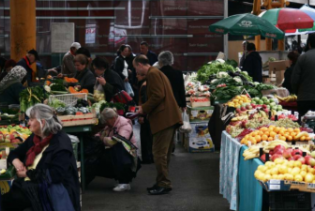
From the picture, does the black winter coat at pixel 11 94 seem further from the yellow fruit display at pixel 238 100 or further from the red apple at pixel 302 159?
the red apple at pixel 302 159

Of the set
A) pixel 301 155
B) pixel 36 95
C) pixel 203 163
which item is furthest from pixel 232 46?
pixel 301 155

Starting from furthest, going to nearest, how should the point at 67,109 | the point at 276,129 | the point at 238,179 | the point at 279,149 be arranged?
the point at 67,109
the point at 276,129
the point at 238,179
the point at 279,149

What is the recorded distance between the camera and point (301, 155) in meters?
6.76

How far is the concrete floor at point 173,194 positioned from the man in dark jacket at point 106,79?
1.47 m

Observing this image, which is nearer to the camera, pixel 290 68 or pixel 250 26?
pixel 290 68

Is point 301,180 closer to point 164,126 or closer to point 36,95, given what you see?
point 164,126

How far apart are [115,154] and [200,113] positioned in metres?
4.21

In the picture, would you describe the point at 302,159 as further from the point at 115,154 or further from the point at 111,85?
the point at 111,85

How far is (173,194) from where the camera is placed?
9.90 meters

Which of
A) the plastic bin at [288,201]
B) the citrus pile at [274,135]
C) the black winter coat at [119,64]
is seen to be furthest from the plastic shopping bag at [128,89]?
the plastic bin at [288,201]

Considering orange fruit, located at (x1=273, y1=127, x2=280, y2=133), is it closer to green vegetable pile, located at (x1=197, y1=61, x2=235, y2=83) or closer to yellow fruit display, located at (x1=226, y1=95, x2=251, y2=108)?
yellow fruit display, located at (x1=226, y1=95, x2=251, y2=108)

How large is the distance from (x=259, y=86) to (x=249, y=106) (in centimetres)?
293

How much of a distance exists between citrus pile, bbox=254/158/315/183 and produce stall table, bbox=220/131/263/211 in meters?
0.27

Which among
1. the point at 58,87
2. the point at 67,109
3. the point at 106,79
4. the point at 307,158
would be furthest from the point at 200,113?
the point at 307,158
